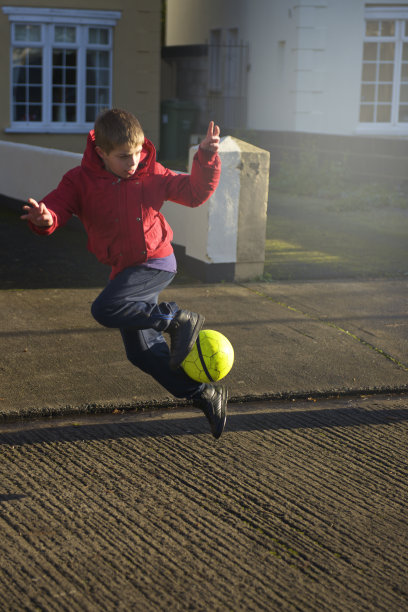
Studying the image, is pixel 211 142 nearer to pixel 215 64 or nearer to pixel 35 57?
pixel 35 57

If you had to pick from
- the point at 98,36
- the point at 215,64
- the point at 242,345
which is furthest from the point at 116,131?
the point at 215,64

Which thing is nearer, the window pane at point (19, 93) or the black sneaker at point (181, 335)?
the black sneaker at point (181, 335)

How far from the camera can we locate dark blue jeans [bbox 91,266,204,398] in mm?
4137

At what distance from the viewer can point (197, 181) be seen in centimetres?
404

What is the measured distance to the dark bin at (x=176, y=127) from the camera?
23406 mm

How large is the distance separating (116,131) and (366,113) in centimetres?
1781

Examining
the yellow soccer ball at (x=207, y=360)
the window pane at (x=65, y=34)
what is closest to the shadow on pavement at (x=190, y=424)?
the yellow soccer ball at (x=207, y=360)

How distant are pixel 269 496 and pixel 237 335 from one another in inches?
104

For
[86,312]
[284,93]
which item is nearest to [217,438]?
[86,312]

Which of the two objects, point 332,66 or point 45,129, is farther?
point 332,66

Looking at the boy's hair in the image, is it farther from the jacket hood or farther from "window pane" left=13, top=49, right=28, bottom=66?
"window pane" left=13, top=49, right=28, bottom=66

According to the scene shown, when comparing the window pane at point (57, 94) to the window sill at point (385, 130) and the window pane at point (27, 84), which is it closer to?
the window pane at point (27, 84)

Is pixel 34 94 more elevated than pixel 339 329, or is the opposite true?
pixel 34 94

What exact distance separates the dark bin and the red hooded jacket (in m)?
19.3
